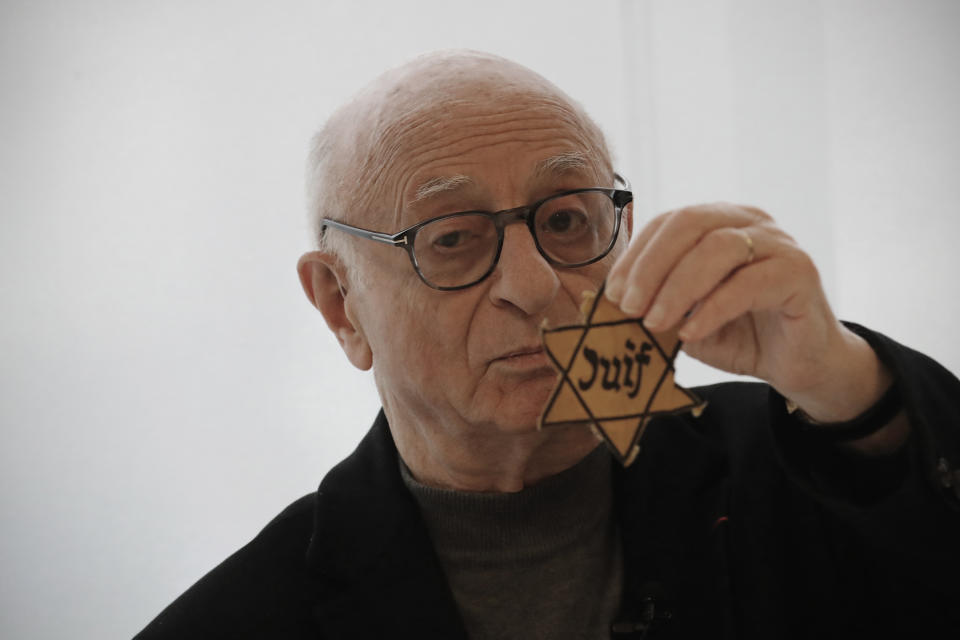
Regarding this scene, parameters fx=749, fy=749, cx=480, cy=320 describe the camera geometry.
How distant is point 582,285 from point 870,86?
5.91 feet

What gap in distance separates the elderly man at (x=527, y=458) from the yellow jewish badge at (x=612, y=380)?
0.54ft

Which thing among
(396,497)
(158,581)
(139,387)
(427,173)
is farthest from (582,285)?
(158,581)

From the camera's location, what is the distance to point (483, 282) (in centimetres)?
136

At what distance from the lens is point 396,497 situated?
162 centimetres

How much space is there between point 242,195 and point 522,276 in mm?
1440

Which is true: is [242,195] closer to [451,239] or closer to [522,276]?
[451,239]

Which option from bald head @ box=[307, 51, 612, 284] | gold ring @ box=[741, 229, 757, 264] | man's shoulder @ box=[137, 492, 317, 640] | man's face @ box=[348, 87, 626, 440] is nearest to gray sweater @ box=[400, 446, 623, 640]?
man's face @ box=[348, 87, 626, 440]

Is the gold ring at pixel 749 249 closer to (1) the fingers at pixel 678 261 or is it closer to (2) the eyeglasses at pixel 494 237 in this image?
(1) the fingers at pixel 678 261

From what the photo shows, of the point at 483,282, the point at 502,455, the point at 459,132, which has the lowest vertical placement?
the point at 502,455

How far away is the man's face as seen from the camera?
133 centimetres

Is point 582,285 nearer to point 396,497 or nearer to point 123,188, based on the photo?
point 396,497

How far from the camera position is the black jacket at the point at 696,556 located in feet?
3.97

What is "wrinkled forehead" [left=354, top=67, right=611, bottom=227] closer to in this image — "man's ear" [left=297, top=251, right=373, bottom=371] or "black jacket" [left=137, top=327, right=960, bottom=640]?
"man's ear" [left=297, top=251, right=373, bottom=371]

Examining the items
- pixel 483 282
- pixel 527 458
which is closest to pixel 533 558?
pixel 527 458
